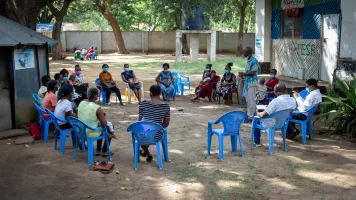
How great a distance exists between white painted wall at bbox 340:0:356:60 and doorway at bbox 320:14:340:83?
0.35m

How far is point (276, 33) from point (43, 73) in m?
9.36

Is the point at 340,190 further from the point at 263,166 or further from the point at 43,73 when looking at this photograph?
the point at 43,73

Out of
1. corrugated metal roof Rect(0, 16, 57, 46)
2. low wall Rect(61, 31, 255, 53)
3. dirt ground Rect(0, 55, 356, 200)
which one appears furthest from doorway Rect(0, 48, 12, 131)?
low wall Rect(61, 31, 255, 53)

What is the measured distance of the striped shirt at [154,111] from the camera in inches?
228

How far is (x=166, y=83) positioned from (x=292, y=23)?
571 cm

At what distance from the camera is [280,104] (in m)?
6.47

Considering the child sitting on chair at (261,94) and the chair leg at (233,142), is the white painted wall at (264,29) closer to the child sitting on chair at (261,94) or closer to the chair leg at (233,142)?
the child sitting on chair at (261,94)

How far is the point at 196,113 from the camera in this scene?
32.1ft

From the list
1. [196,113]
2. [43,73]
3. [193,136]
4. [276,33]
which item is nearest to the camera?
[193,136]

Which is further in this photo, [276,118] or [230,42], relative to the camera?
[230,42]

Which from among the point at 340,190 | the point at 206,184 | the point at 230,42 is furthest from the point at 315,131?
the point at 230,42

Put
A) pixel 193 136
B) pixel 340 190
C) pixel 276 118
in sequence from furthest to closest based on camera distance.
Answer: pixel 193 136 → pixel 276 118 → pixel 340 190

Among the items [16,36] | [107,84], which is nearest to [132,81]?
[107,84]

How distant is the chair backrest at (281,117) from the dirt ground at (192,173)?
1.51ft
